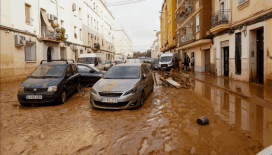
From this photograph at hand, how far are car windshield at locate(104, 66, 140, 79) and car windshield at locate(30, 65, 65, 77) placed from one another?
2.07 meters

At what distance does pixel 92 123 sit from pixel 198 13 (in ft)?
60.4

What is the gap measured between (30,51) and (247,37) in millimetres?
17521

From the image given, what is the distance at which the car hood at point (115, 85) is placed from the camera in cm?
631

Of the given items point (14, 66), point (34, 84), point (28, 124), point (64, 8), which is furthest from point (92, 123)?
point (64, 8)

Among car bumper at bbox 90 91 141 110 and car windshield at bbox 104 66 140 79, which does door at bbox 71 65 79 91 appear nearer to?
car windshield at bbox 104 66 140 79

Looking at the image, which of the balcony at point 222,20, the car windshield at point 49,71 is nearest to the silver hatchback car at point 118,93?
the car windshield at point 49,71

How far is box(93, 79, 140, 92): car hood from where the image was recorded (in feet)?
20.7

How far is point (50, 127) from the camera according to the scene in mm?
4973

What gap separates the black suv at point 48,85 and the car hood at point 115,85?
5.36 ft

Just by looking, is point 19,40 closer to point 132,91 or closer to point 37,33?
point 37,33

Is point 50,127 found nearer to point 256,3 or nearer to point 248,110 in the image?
point 248,110

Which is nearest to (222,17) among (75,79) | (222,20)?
(222,20)

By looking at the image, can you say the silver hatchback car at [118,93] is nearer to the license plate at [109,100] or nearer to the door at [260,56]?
the license plate at [109,100]

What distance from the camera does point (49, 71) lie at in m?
8.25
